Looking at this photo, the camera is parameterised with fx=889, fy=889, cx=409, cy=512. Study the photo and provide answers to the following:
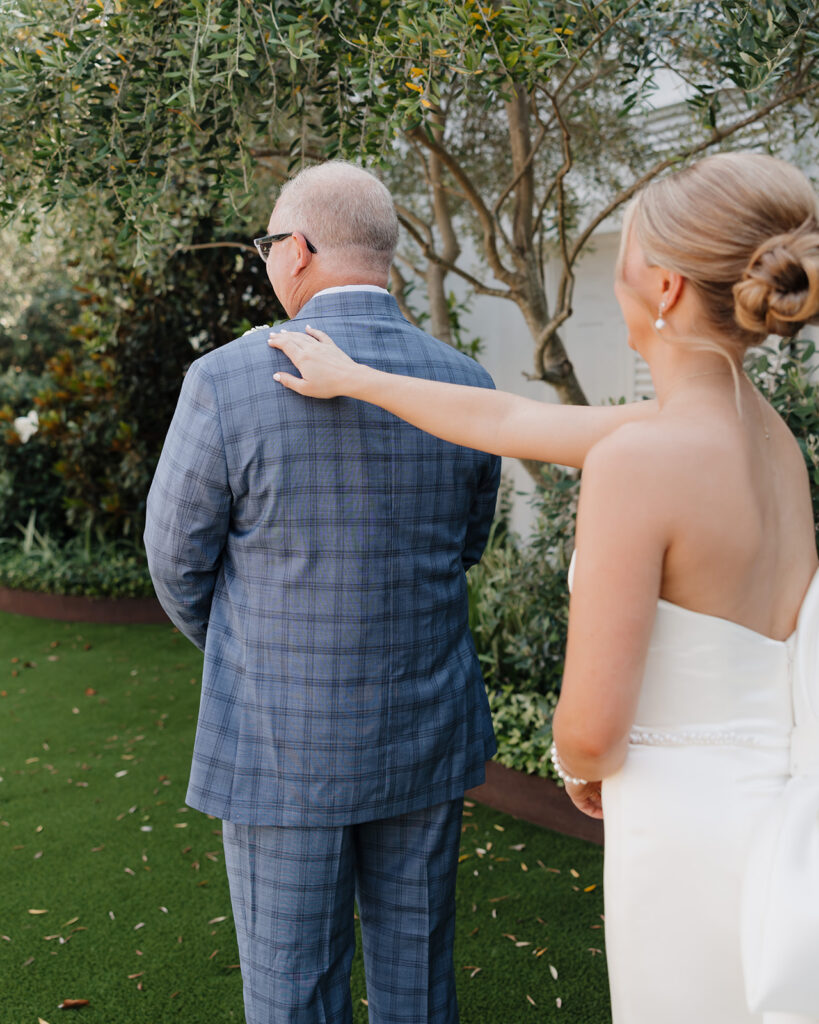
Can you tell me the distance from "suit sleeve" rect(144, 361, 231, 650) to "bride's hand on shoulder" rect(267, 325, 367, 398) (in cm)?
16

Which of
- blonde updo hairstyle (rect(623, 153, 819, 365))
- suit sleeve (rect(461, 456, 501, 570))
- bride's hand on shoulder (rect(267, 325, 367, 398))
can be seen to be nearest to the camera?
blonde updo hairstyle (rect(623, 153, 819, 365))

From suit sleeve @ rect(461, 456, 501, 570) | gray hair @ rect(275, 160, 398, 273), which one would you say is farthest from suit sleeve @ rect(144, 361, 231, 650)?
suit sleeve @ rect(461, 456, 501, 570)

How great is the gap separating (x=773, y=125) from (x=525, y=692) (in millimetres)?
3210

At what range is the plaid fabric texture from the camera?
1.84 m

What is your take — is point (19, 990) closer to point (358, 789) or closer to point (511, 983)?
point (511, 983)

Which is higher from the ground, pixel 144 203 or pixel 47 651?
pixel 144 203

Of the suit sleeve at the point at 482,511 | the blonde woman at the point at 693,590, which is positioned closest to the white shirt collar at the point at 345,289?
the suit sleeve at the point at 482,511

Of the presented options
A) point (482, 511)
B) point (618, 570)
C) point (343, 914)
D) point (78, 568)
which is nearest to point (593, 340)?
point (78, 568)

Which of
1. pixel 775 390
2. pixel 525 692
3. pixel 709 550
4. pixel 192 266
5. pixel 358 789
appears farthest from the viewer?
pixel 192 266

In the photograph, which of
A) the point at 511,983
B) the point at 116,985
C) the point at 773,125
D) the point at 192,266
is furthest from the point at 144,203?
the point at 192,266

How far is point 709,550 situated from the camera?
50.2 inches

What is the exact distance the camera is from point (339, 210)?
1827mm

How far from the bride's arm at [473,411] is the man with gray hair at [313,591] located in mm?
100

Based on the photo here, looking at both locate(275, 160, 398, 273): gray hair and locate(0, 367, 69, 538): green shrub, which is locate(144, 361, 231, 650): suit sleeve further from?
locate(0, 367, 69, 538): green shrub
